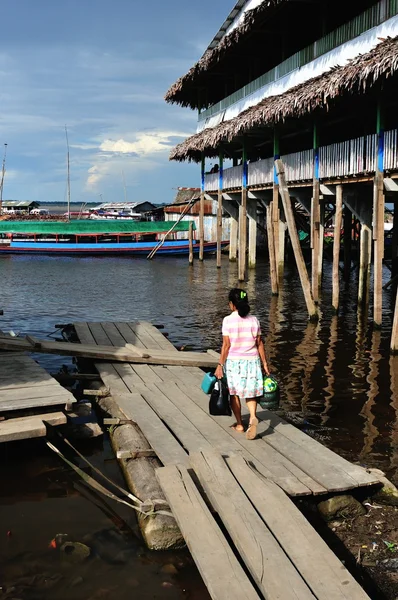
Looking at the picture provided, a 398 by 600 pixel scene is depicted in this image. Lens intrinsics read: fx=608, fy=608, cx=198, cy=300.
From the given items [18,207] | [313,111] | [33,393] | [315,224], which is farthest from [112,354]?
[18,207]

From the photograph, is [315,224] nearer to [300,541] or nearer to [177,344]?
[177,344]

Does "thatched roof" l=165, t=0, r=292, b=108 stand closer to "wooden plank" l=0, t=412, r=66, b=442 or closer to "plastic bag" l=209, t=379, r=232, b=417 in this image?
"plastic bag" l=209, t=379, r=232, b=417

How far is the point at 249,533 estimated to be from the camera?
4.40 meters

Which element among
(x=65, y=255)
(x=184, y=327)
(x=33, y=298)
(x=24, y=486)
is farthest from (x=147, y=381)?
(x=65, y=255)

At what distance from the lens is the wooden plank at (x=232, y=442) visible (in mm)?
5344

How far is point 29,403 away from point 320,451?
319 centimetres

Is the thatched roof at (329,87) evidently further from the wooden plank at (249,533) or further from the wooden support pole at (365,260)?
the wooden plank at (249,533)

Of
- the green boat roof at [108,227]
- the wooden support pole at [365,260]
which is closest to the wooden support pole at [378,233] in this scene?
the wooden support pole at [365,260]

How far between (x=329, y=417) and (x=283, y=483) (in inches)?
127

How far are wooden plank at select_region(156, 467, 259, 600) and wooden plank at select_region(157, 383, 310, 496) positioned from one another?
81 centimetres

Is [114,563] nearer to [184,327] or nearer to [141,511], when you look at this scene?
[141,511]

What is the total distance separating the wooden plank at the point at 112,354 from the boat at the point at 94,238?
101ft

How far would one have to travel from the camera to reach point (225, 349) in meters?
6.29

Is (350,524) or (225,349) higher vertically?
(225,349)
